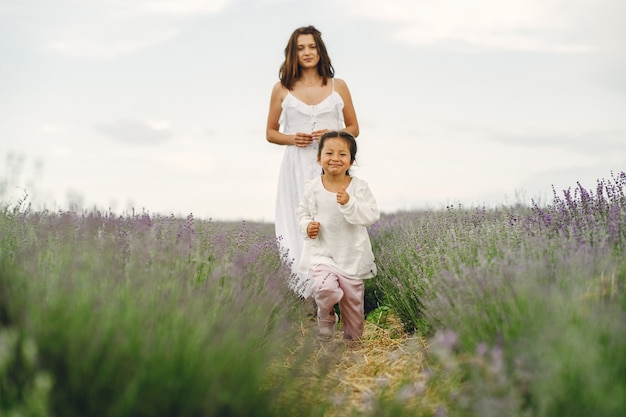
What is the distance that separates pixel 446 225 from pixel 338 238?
4.99 ft

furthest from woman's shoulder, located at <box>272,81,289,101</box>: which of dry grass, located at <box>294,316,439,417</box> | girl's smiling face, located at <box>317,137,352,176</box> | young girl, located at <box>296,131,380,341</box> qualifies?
dry grass, located at <box>294,316,439,417</box>

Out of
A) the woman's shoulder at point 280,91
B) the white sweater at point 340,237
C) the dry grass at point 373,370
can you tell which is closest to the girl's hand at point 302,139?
the woman's shoulder at point 280,91

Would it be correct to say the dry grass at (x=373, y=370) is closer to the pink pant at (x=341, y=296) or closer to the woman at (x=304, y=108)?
the pink pant at (x=341, y=296)

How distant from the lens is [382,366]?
4.29 meters

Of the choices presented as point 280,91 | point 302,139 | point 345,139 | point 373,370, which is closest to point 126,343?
point 373,370

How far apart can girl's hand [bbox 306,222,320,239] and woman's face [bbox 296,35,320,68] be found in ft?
5.58

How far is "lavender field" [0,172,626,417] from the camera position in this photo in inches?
90.5

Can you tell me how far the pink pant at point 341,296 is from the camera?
4.59 metres

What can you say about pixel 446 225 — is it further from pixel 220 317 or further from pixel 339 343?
pixel 220 317

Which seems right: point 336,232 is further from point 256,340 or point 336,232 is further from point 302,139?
point 256,340

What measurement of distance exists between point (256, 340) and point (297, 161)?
2840 mm

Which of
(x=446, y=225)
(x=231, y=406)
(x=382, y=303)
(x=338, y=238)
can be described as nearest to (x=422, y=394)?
(x=231, y=406)

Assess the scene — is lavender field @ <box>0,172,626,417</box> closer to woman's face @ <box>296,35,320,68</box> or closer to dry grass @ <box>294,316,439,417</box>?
dry grass @ <box>294,316,439,417</box>

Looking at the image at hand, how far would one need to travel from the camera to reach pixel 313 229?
4.66 metres
